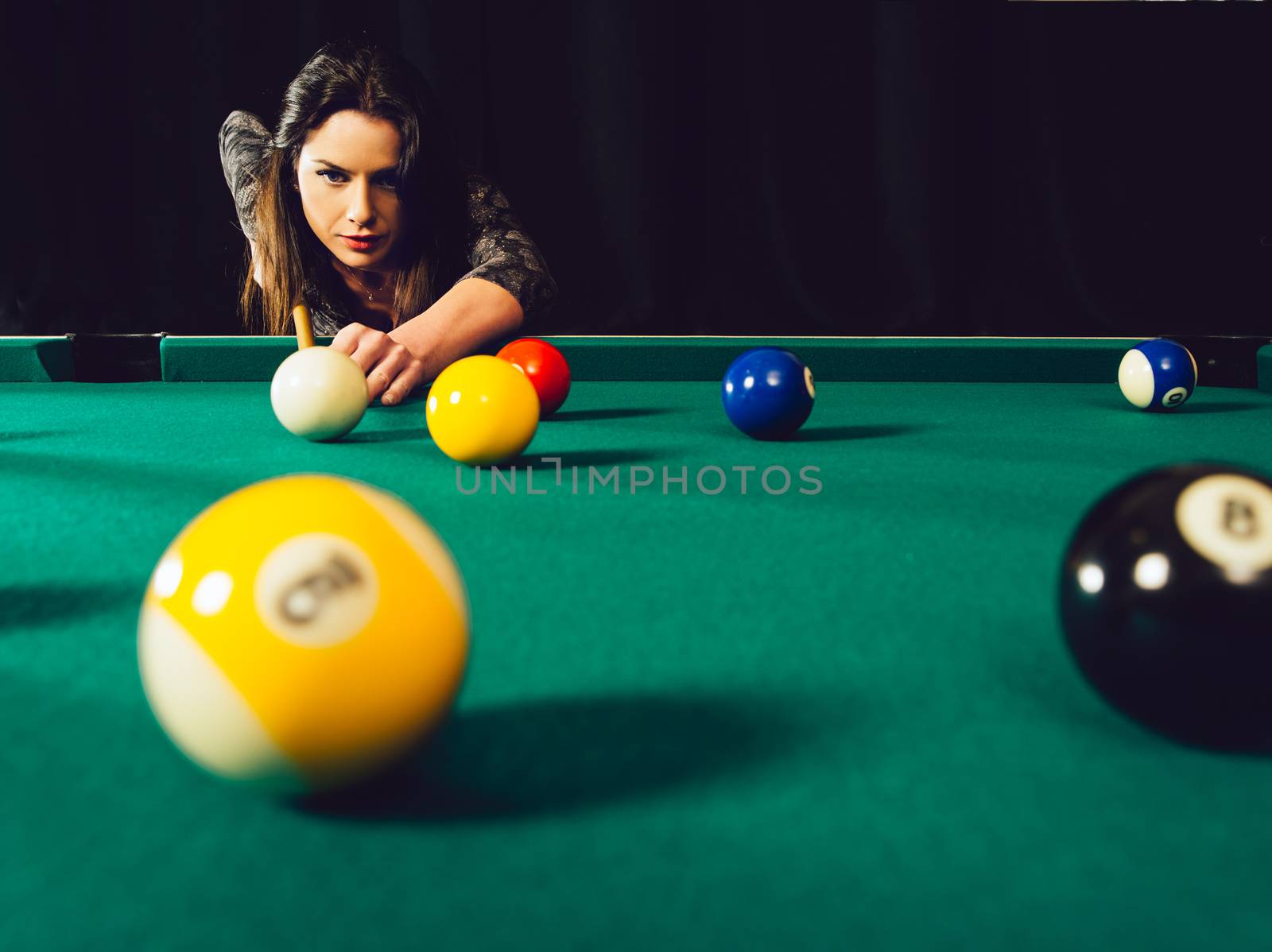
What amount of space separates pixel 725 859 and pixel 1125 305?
5.66m

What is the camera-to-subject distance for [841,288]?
Result: 18.6 feet

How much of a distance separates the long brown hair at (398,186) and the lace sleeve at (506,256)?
10 centimetres

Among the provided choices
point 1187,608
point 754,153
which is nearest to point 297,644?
point 1187,608

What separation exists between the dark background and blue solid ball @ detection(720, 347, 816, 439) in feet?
11.1

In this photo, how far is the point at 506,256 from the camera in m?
3.54

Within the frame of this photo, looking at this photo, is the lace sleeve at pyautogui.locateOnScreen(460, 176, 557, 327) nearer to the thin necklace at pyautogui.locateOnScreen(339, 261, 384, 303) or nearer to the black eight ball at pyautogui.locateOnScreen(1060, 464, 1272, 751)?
the thin necklace at pyautogui.locateOnScreen(339, 261, 384, 303)

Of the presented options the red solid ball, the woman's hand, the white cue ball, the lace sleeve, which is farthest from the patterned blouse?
the white cue ball

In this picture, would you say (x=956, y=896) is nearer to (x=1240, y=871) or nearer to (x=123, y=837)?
(x=1240, y=871)

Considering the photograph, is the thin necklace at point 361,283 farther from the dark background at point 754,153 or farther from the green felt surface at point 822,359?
the dark background at point 754,153

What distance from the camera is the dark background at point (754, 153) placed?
5430 mm

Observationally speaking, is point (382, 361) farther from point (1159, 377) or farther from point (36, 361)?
point (1159, 377)

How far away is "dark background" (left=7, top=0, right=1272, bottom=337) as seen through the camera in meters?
5.43

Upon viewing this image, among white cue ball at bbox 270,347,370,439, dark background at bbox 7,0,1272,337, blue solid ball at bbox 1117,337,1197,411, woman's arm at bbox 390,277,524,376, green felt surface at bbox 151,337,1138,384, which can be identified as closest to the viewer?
white cue ball at bbox 270,347,370,439

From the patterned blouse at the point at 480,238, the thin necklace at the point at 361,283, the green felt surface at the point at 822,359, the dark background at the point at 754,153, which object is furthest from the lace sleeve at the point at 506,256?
the dark background at the point at 754,153
